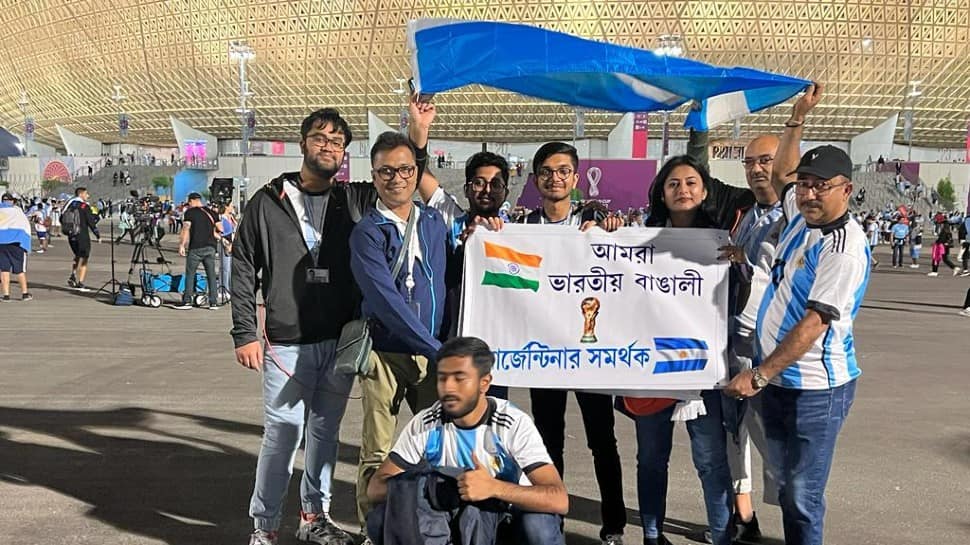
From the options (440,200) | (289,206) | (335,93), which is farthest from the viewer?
(335,93)

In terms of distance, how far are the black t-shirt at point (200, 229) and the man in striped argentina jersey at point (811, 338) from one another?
1039 centimetres

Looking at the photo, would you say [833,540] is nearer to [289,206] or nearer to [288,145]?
[289,206]

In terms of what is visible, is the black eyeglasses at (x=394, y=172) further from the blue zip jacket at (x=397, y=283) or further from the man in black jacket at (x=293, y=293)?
the man in black jacket at (x=293, y=293)

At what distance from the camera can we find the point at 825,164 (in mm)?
3115

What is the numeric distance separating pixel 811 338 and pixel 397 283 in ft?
5.94

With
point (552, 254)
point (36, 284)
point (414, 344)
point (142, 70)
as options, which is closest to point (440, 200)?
point (552, 254)

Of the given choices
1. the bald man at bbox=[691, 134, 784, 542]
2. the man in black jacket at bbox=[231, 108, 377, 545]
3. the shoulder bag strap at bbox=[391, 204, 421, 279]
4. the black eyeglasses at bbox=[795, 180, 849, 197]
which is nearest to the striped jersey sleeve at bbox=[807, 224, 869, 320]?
the black eyeglasses at bbox=[795, 180, 849, 197]

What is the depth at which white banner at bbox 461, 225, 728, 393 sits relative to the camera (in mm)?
3953

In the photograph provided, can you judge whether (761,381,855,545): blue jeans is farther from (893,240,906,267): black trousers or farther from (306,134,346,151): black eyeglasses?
(893,240,906,267): black trousers

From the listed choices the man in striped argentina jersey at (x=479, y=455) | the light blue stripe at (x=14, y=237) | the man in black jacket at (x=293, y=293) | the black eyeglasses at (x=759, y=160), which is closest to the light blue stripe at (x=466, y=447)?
the man in striped argentina jersey at (x=479, y=455)

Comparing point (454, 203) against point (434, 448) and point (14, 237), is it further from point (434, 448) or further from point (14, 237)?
point (14, 237)

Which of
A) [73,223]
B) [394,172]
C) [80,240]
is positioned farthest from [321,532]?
[73,223]

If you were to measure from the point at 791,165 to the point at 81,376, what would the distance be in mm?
6745

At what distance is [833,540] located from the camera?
13.5ft
